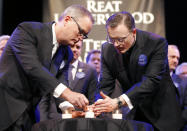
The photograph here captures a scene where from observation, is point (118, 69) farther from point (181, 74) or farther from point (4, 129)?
point (181, 74)

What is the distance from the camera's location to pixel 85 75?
3.95 m

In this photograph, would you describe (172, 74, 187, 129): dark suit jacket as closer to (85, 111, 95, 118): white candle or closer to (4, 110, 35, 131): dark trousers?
(85, 111, 95, 118): white candle

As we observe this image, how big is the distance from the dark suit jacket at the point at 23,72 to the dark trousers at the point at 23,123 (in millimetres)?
55

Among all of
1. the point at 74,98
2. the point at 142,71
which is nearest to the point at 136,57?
the point at 142,71

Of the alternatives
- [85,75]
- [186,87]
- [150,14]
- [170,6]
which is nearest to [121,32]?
[85,75]

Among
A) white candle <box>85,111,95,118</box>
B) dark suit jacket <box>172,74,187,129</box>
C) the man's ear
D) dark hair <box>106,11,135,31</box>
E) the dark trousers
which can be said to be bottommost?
dark suit jacket <box>172,74,187,129</box>

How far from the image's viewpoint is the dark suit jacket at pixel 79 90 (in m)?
3.78

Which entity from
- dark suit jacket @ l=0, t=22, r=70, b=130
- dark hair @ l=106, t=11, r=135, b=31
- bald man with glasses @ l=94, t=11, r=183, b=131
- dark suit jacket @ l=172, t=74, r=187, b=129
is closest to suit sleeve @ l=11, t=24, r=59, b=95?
dark suit jacket @ l=0, t=22, r=70, b=130

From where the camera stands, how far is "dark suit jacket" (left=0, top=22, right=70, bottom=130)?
7.88 ft

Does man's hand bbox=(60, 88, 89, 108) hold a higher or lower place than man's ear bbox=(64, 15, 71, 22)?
lower

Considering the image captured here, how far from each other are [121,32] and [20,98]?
100cm

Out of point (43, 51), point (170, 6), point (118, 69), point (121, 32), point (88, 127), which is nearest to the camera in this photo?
point (88, 127)

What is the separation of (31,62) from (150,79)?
3.45 ft

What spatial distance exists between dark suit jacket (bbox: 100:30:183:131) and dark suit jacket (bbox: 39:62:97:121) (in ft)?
2.68
